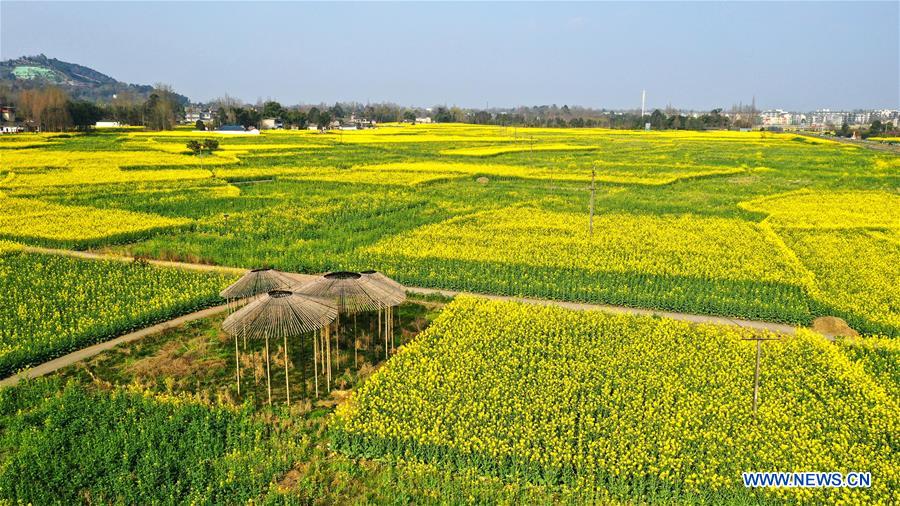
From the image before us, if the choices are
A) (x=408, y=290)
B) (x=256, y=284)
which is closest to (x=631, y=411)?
(x=408, y=290)

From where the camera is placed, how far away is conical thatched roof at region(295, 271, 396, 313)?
57.1 ft

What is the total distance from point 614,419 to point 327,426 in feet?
20.9

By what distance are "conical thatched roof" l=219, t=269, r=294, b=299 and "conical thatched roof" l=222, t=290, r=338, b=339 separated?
314cm

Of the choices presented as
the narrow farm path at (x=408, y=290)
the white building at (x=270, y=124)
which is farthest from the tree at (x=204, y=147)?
the white building at (x=270, y=124)

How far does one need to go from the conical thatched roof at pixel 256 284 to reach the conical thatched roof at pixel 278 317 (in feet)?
10.3

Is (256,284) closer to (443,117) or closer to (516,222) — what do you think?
(516,222)

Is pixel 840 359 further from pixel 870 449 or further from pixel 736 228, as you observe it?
pixel 736 228

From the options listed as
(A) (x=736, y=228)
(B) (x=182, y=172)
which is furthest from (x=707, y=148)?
(B) (x=182, y=172)

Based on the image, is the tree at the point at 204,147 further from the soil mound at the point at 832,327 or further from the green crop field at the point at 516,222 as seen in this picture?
the soil mound at the point at 832,327

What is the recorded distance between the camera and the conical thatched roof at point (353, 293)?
57.1 ft

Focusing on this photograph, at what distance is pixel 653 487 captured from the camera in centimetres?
1105

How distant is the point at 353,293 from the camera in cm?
1755

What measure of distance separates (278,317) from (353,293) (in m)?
2.77

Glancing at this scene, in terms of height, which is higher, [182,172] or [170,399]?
[182,172]
